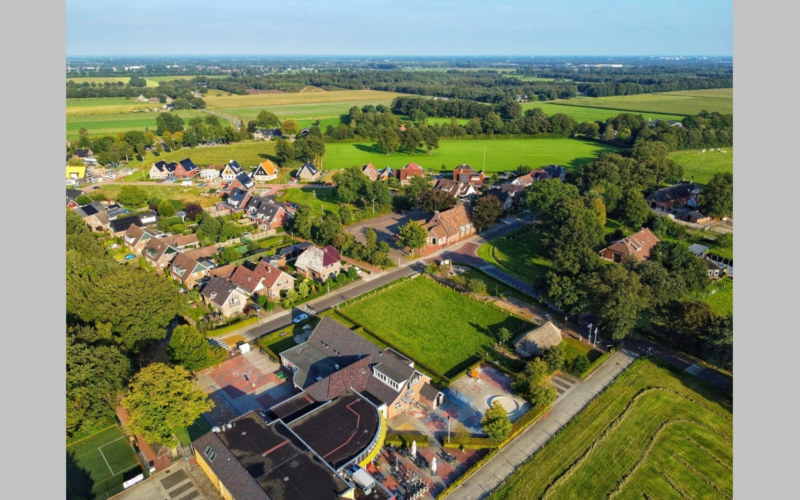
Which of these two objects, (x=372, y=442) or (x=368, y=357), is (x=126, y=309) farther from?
(x=372, y=442)

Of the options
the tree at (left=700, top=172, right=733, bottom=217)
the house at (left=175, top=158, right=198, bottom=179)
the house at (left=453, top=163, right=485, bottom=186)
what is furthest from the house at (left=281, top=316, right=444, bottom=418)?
the house at (left=175, top=158, right=198, bottom=179)

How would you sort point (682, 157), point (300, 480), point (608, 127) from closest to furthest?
point (300, 480), point (682, 157), point (608, 127)

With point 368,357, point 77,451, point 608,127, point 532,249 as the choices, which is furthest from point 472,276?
point 608,127

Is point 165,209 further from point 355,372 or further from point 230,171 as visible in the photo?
point 355,372

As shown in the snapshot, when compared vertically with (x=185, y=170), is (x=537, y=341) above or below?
below

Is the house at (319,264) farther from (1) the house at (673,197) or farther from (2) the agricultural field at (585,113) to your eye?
(2) the agricultural field at (585,113)

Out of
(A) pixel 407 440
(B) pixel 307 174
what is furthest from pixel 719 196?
(B) pixel 307 174

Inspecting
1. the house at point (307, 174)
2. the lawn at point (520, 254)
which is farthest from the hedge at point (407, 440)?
the house at point (307, 174)
